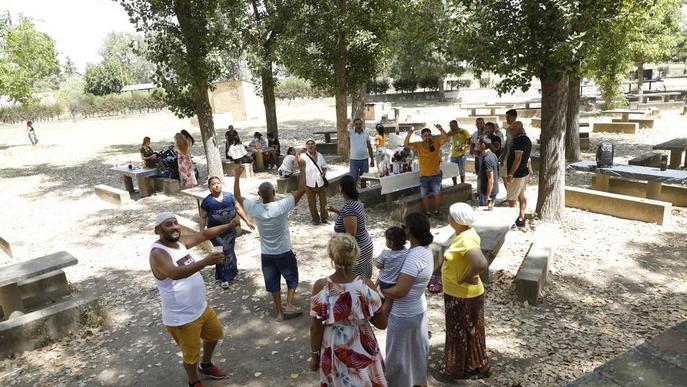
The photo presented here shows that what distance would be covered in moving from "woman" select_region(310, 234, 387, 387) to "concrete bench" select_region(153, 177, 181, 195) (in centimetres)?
911

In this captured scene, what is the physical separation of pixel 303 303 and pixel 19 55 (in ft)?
71.2

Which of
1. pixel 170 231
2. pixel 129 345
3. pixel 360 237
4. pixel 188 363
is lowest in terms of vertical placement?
pixel 129 345

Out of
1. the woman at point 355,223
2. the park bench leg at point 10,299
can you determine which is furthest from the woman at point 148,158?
the woman at point 355,223

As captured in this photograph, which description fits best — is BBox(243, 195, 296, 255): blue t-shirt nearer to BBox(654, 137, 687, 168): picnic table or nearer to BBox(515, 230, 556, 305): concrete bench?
BBox(515, 230, 556, 305): concrete bench

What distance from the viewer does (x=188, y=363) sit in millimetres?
3816

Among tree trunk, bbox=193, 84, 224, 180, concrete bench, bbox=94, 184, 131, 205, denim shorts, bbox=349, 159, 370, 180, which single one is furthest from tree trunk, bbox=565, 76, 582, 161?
concrete bench, bbox=94, 184, 131, 205

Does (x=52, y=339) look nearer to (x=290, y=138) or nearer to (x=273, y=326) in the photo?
(x=273, y=326)

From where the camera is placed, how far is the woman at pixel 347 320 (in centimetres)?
283

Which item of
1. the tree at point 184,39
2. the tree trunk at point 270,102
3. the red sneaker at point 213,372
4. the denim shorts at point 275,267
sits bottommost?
the red sneaker at point 213,372

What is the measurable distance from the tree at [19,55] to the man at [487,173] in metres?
19.5

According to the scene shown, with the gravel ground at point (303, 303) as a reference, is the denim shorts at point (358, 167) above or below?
above

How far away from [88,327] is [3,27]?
66.4ft

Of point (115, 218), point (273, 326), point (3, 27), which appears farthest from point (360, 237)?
point (3, 27)

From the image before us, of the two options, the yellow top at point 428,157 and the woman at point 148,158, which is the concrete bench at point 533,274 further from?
the woman at point 148,158
